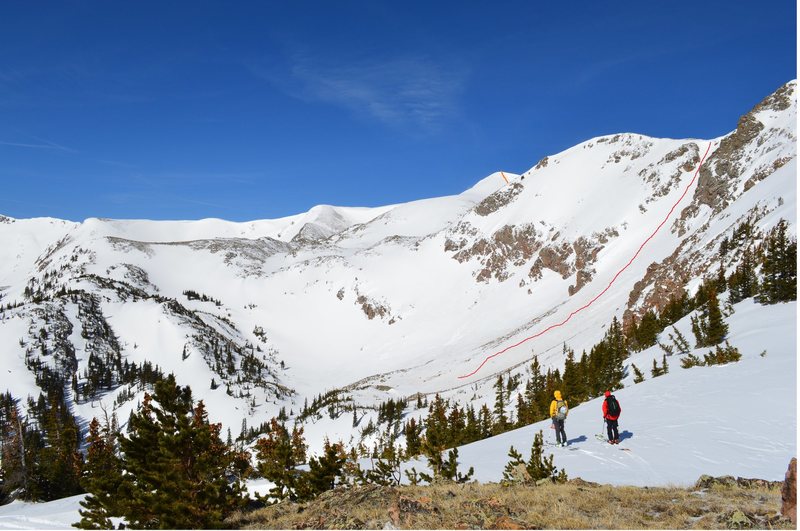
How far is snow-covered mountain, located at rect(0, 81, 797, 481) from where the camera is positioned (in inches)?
3073

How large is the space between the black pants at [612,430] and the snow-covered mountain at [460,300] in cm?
3731

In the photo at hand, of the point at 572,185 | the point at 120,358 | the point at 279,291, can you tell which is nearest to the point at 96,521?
the point at 120,358

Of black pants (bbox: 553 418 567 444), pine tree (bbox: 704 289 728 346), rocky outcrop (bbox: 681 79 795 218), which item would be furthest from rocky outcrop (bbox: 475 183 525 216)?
black pants (bbox: 553 418 567 444)

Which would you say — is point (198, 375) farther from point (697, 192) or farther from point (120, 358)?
point (697, 192)

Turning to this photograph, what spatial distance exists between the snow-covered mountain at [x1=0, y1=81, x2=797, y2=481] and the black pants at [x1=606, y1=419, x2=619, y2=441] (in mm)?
37309

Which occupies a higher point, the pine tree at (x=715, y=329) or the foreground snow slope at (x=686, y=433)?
the pine tree at (x=715, y=329)

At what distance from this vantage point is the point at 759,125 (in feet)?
308

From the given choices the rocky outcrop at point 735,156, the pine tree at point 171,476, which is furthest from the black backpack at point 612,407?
the rocky outcrop at point 735,156

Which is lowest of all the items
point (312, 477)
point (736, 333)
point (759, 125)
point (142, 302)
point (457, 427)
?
point (457, 427)

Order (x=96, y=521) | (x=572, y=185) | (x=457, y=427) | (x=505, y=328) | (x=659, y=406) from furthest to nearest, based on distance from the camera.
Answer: (x=572, y=185)
(x=505, y=328)
(x=457, y=427)
(x=659, y=406)
(x=96, y=521)

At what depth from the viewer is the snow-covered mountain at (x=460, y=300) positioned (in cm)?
7806

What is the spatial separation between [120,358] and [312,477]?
145535 mm

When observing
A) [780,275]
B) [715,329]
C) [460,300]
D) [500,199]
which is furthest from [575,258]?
[715,329]

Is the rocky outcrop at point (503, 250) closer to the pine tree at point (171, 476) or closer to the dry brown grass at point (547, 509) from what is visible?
the dry brown grass at point (547, 509)
